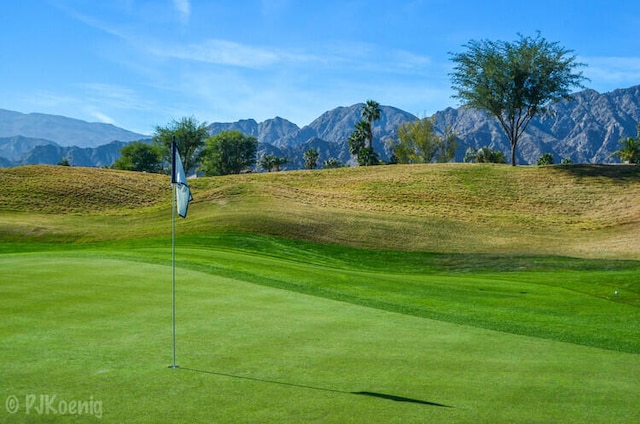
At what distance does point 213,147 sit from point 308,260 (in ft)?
301

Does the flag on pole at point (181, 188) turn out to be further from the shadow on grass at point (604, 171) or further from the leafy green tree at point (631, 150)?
the leafy green tree at point (631, 150)

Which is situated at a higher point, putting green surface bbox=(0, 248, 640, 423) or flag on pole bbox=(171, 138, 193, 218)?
flag on pole bbox=(171, 138, 193, 218)

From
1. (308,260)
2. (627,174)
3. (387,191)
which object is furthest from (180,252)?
(627,174)

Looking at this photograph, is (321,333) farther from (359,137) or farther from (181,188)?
(359,137)

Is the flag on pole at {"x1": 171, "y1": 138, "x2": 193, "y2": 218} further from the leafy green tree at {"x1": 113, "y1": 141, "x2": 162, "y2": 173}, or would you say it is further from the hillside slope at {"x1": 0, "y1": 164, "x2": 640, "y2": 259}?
the leafy green tree at {"x1": 113, "y1": 141, "x2": 162, "y2": 173}

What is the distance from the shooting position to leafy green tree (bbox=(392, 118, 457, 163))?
12188 centimetres

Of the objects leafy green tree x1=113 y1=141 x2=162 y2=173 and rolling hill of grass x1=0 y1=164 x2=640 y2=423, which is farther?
leafy green tree x1=113 y1=141 x2=162 y2=173

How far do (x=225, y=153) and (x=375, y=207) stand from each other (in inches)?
2761

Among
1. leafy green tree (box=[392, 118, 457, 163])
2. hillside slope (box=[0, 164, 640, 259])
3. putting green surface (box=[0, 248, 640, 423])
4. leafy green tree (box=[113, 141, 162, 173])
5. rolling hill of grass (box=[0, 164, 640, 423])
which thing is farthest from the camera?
leafy green tree (box=[392, 118, 457, 163])

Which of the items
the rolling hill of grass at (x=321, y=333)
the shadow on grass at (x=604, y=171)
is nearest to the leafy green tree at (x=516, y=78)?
the shadow on grass at (x=604, y=171)

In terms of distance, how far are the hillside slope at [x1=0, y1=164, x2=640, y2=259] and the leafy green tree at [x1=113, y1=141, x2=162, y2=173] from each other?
46.2 metres

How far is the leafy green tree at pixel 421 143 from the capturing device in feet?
400

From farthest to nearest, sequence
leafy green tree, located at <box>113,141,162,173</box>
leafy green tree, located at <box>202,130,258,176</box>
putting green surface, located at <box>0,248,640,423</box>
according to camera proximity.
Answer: leafy green tree, located at <box>113,141,162,173</box>
leafy green tree, located at <box>202,130,258,176</box>
putting green surface, located at <box>0,248,640,423</box>

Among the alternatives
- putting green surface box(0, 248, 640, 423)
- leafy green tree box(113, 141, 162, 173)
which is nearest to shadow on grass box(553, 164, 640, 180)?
putting green surface box(0, 248, 640, 423)
